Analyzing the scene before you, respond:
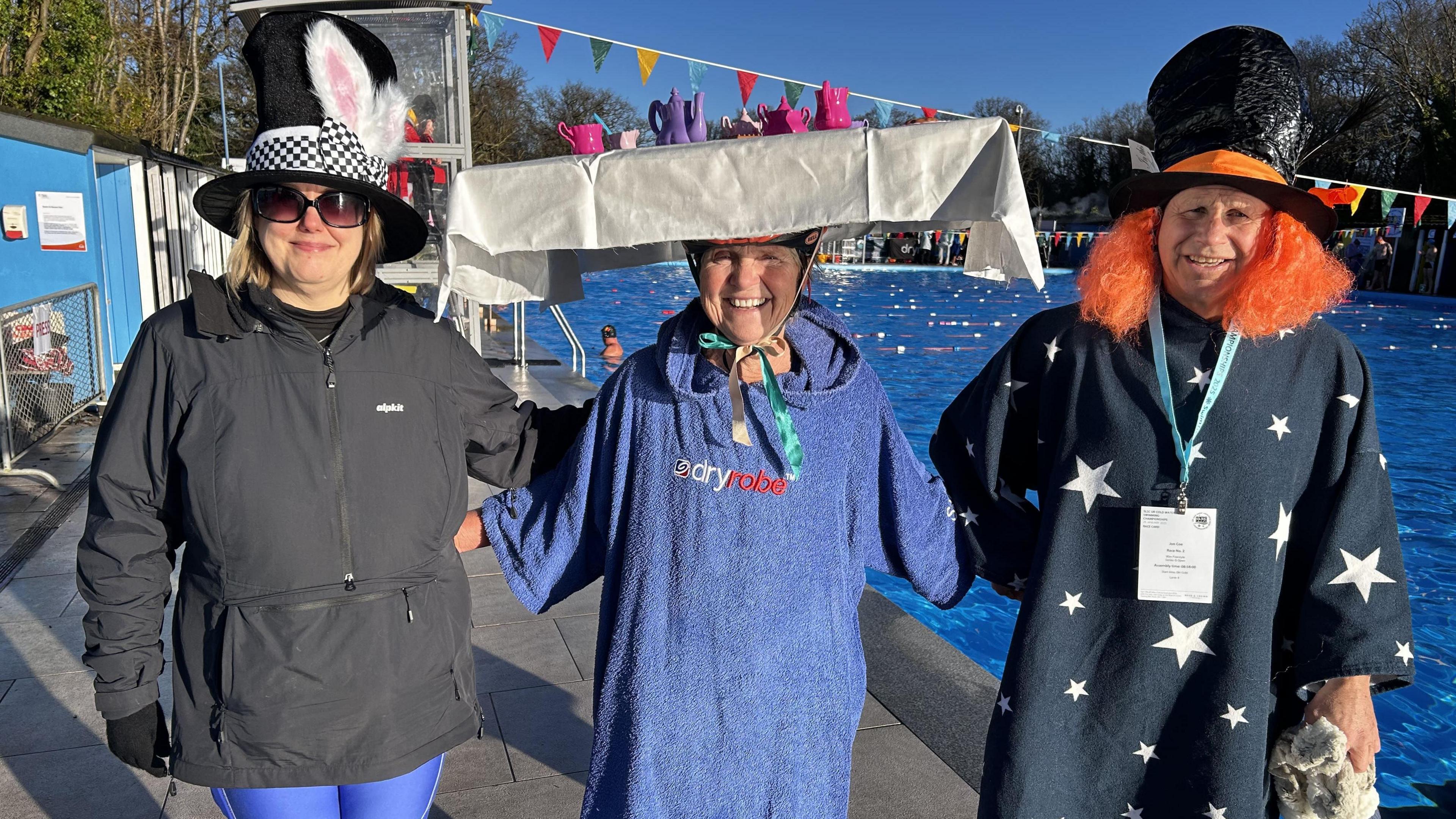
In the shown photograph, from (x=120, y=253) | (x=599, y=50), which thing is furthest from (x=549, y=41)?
(x=120, y=253)

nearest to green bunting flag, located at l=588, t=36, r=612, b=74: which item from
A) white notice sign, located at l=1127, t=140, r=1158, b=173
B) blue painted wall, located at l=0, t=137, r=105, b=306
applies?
blue painted wall, located at l=0, t=137, r=105, b=306

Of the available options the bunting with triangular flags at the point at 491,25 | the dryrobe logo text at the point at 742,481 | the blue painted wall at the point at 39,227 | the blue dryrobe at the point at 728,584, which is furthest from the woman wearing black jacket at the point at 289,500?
the bunting with triangular flags at the point at 491,25

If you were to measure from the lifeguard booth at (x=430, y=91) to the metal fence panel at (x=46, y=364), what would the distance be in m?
2.50

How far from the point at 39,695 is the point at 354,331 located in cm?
277

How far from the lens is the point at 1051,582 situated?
196cm

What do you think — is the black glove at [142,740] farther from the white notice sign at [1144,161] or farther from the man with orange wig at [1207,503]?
the white notice sign at [1144,161]

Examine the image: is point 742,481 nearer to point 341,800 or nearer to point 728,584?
point 728,584

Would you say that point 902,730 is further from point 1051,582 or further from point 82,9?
point 82,9

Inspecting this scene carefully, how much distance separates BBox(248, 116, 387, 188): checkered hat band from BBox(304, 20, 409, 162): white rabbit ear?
0.04m

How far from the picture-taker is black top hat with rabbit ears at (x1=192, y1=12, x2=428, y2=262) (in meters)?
1.79

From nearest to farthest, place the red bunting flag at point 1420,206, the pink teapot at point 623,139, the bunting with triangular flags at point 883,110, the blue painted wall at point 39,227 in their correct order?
the pink teapot at point 623,139
the blue painted wall at point 39,227
the bunting with triangular flags at point 883,110
the red bunting flag at point 1420,206

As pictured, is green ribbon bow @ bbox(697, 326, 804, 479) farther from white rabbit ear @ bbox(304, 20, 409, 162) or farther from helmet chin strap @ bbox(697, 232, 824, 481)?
white rabbit ear @ bbox(304, 20, 409, 162)

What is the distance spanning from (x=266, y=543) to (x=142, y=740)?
0.48 m

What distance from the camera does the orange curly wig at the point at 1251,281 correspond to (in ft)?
6.08
